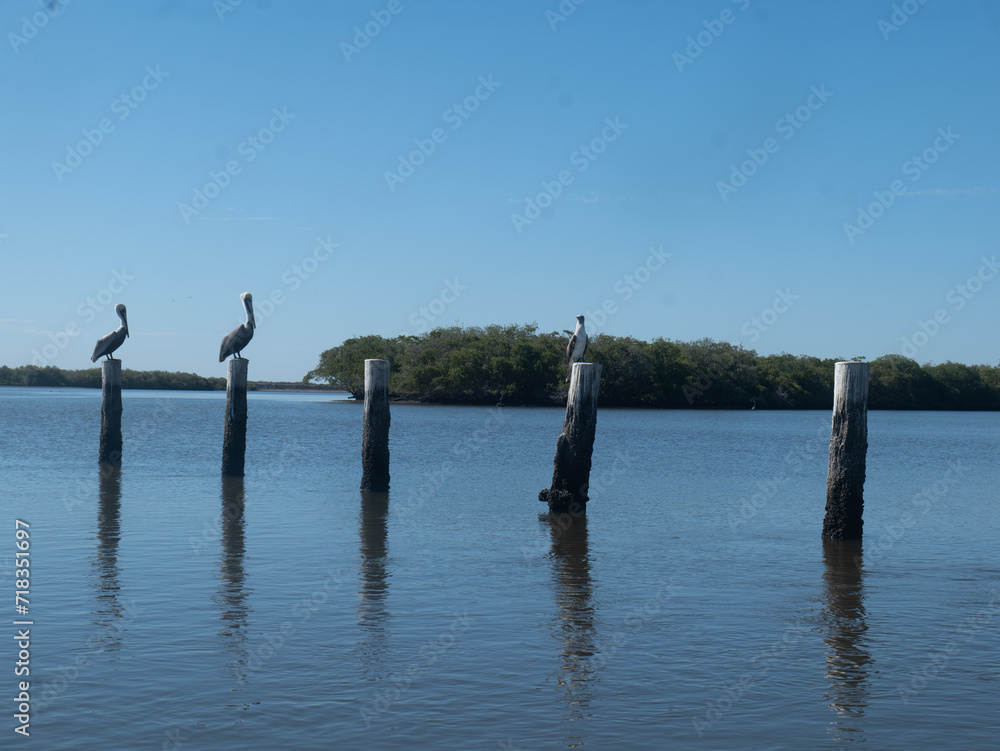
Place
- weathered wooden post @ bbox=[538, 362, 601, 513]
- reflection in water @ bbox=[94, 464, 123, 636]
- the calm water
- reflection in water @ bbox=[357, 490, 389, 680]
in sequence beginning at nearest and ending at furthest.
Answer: the calm water → reflection in water @ bbox=[357, 490, 389, 680] → reflection in water @ bbox=[94, 464, 123, 636] → weathered wooden post @ bbox=[538, 362, 601, 513]

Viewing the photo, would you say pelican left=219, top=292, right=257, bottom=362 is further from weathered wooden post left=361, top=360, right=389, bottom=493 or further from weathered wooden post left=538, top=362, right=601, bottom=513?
weathered wooden post left=538, top=362, right=601, bottom=513

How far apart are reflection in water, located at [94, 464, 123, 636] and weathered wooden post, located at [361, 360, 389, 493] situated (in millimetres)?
4691

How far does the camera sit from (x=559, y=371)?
9069cm

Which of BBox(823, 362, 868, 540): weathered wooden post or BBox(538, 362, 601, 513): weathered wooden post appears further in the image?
BBox(538, 362, 601, 513): weathered wooden post

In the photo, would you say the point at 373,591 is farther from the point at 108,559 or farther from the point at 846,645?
the point at 846,645

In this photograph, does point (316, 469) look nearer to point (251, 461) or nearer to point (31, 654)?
point (251, 461)

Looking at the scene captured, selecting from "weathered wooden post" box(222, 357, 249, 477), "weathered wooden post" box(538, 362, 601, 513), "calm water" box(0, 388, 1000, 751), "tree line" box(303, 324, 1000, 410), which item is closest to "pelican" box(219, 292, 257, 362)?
"weathered wooden post" box(222, 357, 249, 477)

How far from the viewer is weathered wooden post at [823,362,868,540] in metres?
13.2

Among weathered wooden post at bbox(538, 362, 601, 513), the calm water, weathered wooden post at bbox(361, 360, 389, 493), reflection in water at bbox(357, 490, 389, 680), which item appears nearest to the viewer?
the calm water

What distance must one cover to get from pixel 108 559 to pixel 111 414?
1150cm

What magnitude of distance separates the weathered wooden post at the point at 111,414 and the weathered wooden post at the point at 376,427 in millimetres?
6918

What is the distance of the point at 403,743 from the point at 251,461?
21.2m

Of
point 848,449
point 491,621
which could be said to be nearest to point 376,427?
point 848,449

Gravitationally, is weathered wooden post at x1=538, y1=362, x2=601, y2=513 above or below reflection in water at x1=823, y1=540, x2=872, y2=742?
above
